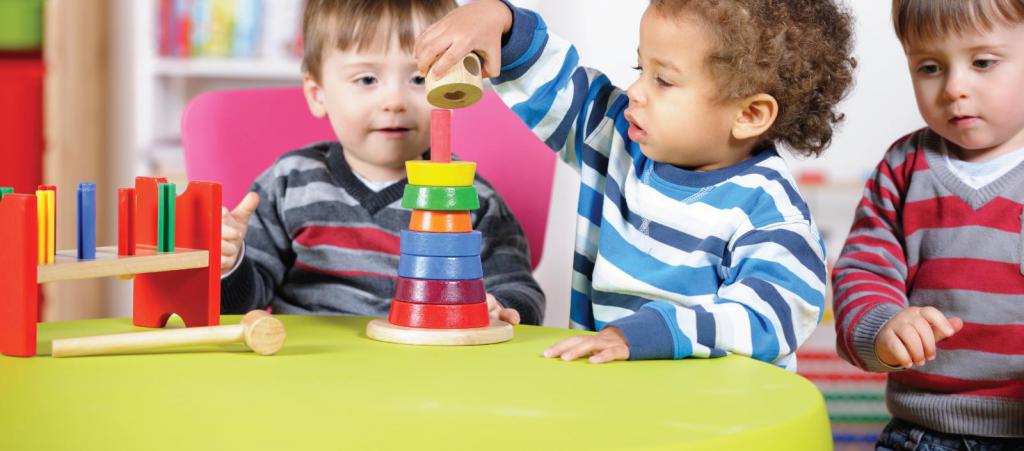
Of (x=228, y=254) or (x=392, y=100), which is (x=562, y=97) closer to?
(x=392, y=100)

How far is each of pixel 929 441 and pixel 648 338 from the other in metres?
0.53

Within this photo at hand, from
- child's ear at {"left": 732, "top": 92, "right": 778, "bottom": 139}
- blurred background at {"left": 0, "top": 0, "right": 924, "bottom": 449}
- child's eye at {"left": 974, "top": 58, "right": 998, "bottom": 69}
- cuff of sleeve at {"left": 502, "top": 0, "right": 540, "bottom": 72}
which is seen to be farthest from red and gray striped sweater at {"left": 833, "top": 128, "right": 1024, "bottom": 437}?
blurred background at {"left": 0, "top": 0, "right": 924, "bottom": 449}

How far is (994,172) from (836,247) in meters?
1.53

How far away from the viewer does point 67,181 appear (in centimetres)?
307

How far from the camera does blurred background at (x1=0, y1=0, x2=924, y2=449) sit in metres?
2.53

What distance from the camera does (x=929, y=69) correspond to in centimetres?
124

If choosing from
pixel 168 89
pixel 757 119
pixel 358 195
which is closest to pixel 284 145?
pixel 358 195

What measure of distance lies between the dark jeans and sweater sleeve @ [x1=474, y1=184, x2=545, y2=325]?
1.41ft

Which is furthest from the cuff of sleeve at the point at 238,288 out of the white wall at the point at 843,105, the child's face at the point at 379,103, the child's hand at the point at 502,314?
the white wall at the point at 843,105

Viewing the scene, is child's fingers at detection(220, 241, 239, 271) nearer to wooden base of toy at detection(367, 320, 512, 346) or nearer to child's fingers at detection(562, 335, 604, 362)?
wooden base of toy at detection(367, 320, 512, 346)

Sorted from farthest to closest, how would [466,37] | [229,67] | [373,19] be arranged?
[229,67]
[373,19]
[466,37]

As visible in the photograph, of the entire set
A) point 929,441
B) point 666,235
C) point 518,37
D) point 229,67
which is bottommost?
point 929,441

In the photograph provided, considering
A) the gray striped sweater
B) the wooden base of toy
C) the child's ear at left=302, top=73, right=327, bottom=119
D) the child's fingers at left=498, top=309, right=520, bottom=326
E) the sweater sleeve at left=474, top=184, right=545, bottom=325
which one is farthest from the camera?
the child's ear at left=302, top=73, right=327, bottom=119

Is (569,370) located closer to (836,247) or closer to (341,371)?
(341,371)
